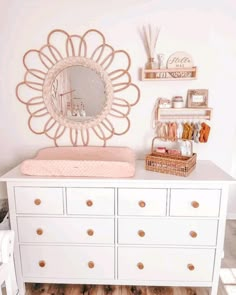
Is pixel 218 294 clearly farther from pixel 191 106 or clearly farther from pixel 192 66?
pixel 192 66

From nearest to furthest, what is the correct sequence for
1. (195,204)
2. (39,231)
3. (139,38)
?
(195,204) < (39,231) < (139,38)

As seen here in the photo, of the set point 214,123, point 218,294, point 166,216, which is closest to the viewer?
point 166,216

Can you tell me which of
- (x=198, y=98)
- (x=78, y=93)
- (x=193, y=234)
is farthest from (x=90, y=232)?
(x=198, y=98)

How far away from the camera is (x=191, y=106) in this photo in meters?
1.90

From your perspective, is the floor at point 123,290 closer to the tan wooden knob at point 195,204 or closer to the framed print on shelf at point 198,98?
the tan wooden knob at point 195,204

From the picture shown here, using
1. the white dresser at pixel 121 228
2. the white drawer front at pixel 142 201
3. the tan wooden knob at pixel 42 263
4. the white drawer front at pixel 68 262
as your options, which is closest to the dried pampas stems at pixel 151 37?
the white dresser at pixel 121 228

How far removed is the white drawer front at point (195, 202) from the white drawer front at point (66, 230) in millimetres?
421

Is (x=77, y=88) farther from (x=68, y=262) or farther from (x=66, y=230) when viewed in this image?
(x=68, y=262)

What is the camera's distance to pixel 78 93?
194cm

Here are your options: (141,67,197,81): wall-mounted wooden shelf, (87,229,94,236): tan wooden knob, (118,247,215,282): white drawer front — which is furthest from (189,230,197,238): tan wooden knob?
(141,67,197,81): wall-mounted wooden shelf

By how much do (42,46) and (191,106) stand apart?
1.24 m

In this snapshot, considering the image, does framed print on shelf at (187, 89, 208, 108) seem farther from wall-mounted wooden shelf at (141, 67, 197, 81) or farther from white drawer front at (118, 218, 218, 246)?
white drawer front at (118, 218, 218, 246)

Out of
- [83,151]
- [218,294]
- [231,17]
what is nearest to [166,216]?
[218,294]

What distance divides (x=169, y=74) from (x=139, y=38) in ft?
1.15
